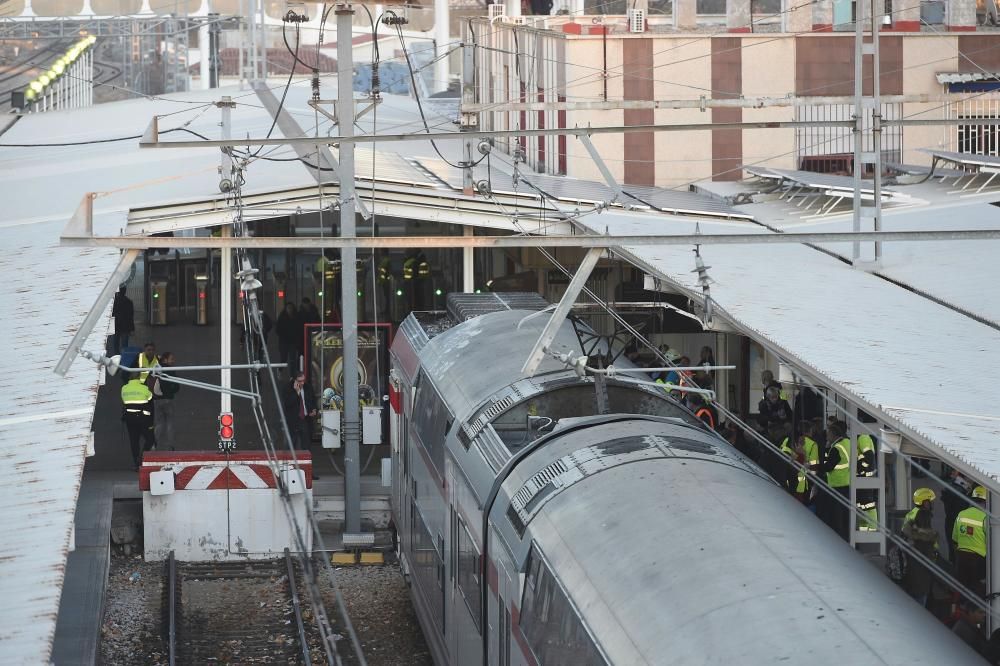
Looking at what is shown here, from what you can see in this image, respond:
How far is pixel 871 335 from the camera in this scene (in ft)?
39.2

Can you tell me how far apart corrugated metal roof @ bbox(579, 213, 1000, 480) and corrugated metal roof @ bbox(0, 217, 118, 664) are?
4.58m

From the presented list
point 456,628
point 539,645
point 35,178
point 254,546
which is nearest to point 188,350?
point 35,178

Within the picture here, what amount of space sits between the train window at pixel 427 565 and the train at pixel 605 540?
38 mm

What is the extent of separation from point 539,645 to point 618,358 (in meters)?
4.24

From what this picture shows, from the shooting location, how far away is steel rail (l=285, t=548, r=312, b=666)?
14.1 meters

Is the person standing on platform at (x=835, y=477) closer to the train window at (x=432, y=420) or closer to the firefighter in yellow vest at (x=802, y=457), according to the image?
the firefighter in yellow vest at (x=802, y=457)

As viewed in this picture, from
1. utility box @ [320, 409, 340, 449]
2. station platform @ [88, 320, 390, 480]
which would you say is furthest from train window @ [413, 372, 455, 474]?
station platform @ [88, 320, 390, 480]

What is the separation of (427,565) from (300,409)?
7.46 metres

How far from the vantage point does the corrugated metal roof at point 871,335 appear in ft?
29.5

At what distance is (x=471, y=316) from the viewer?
14188mm

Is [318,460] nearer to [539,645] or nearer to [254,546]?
[254,546]

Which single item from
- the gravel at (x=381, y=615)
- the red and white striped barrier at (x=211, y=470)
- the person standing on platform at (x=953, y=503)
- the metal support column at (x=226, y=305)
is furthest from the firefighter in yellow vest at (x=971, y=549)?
the metal support column at (x=226, y=305)

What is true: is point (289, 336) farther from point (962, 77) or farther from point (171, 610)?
point (962, 77)

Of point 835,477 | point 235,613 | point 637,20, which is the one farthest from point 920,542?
point 637,20
